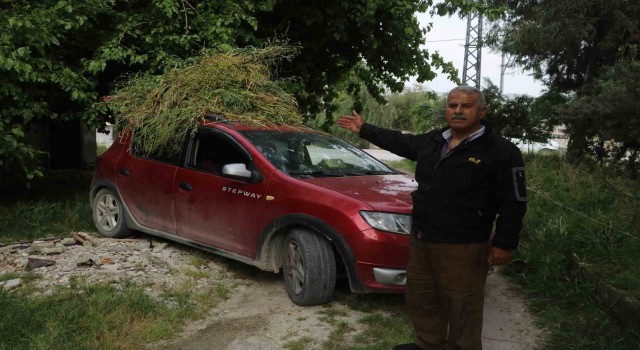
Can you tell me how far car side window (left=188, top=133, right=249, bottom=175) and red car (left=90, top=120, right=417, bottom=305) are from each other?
0.01 m

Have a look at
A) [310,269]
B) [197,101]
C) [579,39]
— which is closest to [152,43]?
[197,101]

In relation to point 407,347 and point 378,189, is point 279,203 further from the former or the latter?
point 407,347

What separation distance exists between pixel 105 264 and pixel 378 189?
9.03ft

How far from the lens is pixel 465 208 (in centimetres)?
303

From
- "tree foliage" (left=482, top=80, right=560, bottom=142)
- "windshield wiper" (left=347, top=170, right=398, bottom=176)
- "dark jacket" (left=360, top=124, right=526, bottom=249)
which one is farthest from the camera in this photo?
"tree foliage" (left=482, top=80, right=560, bottom=142)

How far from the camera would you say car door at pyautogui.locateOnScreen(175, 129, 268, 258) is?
4879 millimetres

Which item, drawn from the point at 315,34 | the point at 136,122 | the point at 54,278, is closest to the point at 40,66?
the point at 136,122

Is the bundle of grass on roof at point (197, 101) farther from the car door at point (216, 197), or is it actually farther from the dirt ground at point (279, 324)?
the dirt ground at point (279, 324)

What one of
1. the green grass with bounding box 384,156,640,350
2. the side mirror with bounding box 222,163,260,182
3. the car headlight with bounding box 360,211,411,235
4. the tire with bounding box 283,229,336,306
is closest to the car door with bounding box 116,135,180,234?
the side mirror with bounding box 222,163,260,182

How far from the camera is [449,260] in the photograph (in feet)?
10.2

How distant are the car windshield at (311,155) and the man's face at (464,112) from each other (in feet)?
6.50

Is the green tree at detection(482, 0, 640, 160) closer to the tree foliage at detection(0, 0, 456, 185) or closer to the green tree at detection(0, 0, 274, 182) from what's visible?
the tree foliage at detection(0, 0, 456, 185)

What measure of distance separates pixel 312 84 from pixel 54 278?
660 cm

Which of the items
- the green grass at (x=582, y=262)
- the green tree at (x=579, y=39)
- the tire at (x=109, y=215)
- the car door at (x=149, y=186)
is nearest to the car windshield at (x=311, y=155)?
the car door at (x=149, y=186)
